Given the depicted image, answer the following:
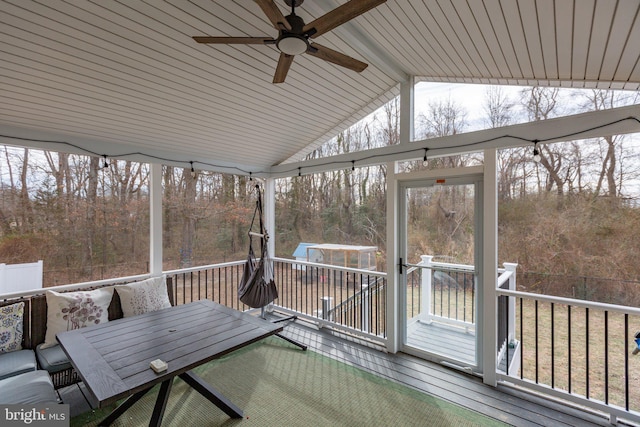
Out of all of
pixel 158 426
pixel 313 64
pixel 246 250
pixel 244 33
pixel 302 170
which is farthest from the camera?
pixel 246 250

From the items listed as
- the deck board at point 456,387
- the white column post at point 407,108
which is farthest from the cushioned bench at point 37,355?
the white column post at point 407,108

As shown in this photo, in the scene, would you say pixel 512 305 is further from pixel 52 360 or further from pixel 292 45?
pixel 52 360

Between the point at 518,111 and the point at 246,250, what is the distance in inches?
162

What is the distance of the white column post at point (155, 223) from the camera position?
3564mm

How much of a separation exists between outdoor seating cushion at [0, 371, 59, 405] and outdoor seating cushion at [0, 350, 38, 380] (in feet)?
0.45

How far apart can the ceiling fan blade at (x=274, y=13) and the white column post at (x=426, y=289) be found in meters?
2.64

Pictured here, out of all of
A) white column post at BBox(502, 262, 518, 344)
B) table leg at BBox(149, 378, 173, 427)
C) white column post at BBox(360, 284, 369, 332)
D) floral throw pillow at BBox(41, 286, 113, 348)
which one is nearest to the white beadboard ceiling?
floral throw pillow at BBox(41, 286, 113, 348)

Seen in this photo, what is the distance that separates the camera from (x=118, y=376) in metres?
1.67

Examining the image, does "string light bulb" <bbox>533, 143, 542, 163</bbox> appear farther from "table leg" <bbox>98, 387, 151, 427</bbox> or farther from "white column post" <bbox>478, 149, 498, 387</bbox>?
"table leg" <bbox>98, 387, 151, 427</bbox>

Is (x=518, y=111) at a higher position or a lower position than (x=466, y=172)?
higher

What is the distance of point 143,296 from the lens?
3055 millimetres

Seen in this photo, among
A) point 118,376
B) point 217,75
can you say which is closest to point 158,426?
point 118,376

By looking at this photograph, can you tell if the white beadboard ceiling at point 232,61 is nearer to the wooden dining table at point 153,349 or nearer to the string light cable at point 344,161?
the string light cable at point 344,161

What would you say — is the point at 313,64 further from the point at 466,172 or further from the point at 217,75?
the point at 466,172
